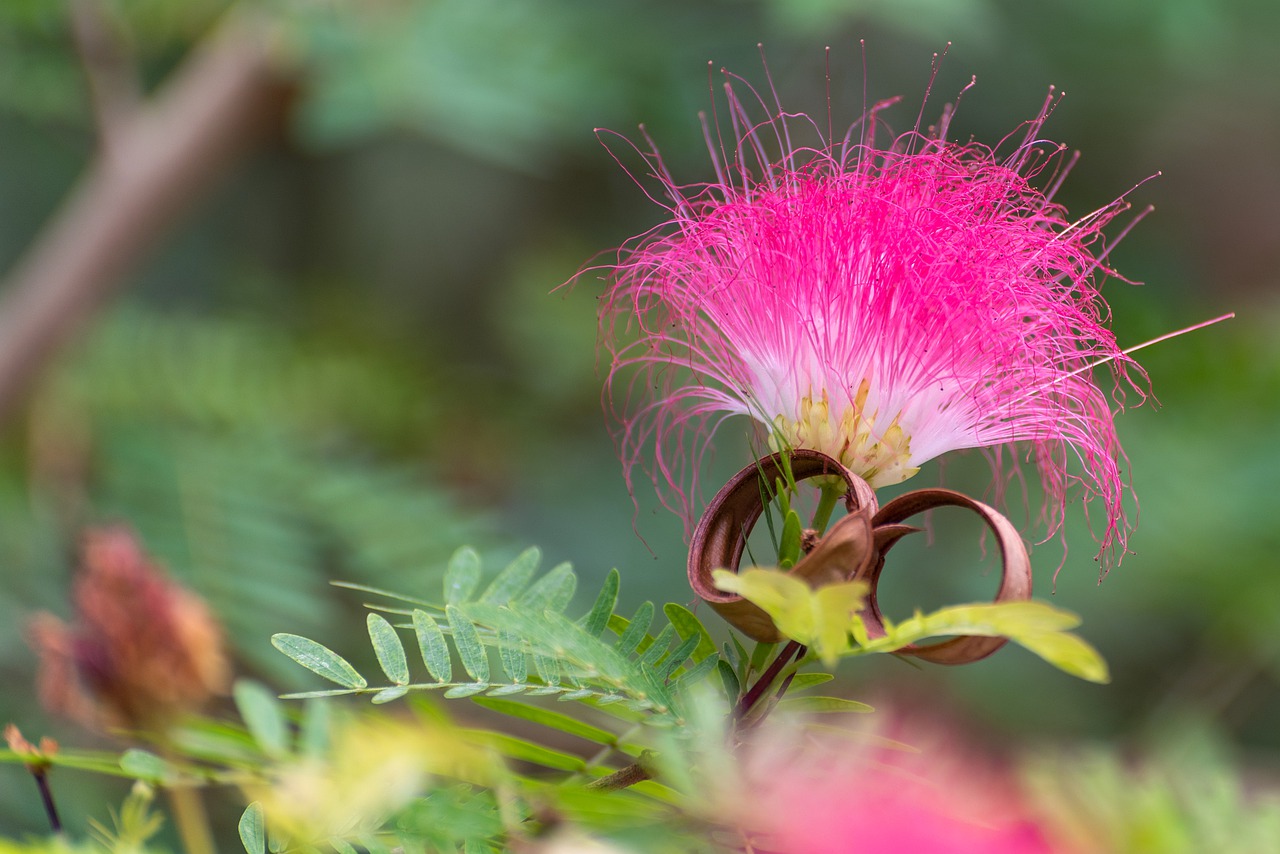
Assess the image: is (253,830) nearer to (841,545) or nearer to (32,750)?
(32,750)

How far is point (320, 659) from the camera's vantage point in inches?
14.0

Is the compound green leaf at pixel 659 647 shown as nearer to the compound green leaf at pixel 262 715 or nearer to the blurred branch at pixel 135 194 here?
the compound green leaf at pixel 262 715

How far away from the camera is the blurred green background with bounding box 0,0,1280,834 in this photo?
135 cm

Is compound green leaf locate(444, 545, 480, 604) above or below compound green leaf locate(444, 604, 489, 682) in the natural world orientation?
above

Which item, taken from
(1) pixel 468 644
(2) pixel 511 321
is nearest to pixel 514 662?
(1) pixel 468 644

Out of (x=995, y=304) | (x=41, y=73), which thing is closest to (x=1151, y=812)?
(x=995, y=304)

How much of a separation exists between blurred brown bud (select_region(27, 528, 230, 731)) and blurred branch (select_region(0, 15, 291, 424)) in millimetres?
1002

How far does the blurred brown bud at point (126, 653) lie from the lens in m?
0.58

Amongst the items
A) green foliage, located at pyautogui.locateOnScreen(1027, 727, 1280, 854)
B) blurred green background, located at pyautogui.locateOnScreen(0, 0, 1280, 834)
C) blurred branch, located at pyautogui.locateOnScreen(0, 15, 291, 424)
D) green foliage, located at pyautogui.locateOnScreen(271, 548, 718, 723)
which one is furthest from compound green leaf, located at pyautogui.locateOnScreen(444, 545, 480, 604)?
blurred branch, located at pyautogui.locateOnScreen(0, 15, 291, 424)

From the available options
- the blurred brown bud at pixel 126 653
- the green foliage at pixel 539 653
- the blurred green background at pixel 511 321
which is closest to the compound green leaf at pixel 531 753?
the green foliage at pixel 539 653

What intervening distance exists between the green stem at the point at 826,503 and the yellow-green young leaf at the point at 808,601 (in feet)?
0.25

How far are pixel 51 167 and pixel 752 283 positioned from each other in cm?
209

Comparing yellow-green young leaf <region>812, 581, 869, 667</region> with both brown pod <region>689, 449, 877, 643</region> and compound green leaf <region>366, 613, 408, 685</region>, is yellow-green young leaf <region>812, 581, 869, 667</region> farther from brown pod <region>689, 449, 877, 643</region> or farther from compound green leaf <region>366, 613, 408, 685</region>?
compound green leaf <region>366, 613, 408, 685</region>

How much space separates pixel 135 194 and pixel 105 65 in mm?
195
